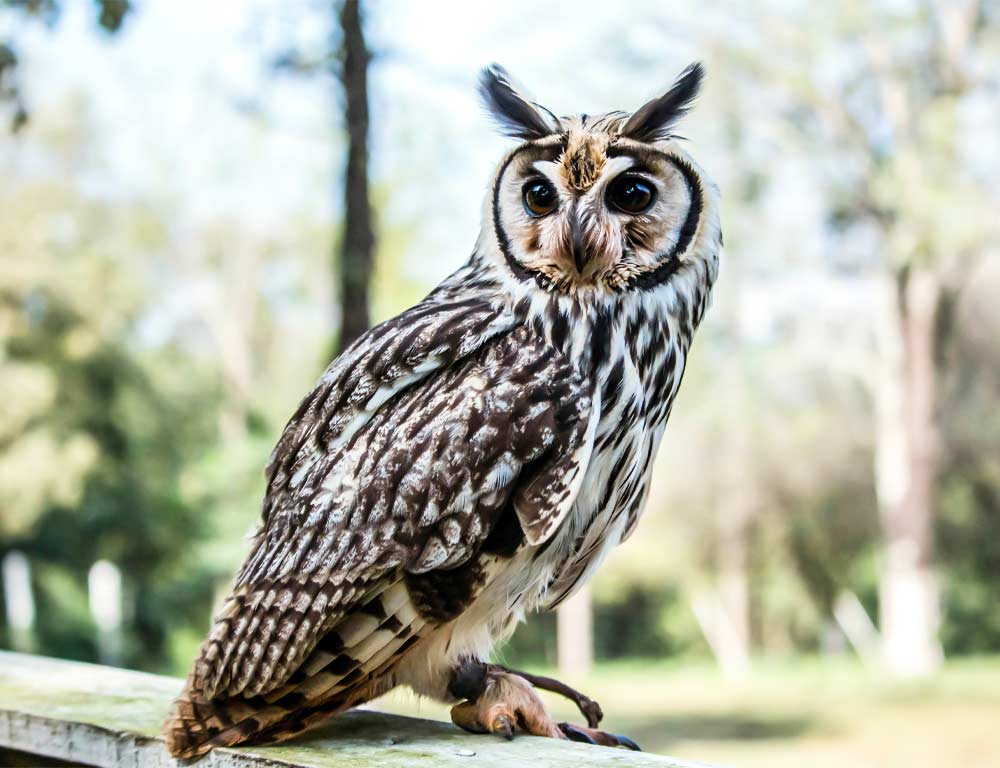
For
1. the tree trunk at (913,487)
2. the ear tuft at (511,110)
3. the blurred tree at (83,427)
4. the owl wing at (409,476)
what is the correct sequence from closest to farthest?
the owl wing at (409,476) < the ear tuft at (511,110) < the blurred tree at (83,427) < the tree trunk at (913,487)

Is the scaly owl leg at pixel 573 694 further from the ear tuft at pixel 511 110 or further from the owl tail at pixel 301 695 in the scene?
the ear tuft at pixel 511 110

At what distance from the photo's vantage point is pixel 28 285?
46.1 feet

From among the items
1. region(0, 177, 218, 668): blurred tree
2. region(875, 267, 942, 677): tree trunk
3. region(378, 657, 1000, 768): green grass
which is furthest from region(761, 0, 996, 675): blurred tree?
region(0, 177, 218, 668): blurred tree

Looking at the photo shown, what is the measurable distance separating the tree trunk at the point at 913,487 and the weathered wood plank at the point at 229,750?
532 inches

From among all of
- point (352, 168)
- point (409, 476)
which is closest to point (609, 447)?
point (409, 476)

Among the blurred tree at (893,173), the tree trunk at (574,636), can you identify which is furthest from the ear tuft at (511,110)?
the tree trunk at (574,636)

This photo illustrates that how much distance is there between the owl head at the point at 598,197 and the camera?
5.74ft

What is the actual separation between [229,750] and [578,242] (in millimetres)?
918

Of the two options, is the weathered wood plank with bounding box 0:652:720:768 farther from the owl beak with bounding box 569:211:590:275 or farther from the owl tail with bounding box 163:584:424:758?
the owl beak with bounding box 569:211:590:275

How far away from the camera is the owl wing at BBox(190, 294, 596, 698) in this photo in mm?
1635

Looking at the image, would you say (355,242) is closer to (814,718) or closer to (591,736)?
(591,736)

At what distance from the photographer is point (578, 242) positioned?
1.70 meters

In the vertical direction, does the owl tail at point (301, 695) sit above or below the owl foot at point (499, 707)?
above

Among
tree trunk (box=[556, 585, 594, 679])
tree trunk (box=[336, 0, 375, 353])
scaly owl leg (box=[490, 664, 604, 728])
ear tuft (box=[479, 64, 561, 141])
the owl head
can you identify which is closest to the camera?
the owl head
